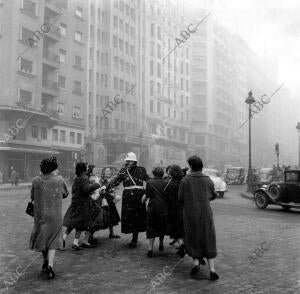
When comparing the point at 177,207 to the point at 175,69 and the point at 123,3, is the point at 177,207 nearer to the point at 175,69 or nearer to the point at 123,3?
the point at 123,3

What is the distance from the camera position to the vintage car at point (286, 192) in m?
15.2

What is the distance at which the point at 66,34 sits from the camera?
4700 cm

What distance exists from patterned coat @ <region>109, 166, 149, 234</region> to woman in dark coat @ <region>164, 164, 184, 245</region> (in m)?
0.49

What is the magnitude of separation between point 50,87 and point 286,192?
32875 millimetres

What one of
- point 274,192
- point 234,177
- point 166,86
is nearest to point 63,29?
point 234,177

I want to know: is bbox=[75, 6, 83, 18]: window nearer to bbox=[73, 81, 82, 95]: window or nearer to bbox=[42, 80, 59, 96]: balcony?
bbox=[73, 81, 82, 95]: window

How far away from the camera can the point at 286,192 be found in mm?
15508

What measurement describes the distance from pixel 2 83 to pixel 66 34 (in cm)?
1219

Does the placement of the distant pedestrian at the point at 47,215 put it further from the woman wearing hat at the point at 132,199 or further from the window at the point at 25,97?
the window at the point at 25,97

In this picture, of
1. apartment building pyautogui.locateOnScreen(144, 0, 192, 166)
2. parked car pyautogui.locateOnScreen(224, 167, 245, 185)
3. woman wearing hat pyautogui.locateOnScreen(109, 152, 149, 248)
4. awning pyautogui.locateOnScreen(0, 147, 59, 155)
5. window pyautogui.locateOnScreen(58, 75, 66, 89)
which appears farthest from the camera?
apartment building pyautogui.locateOnScreen(144, 0, 192, 166)

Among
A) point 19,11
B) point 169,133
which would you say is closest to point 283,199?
point 19,11

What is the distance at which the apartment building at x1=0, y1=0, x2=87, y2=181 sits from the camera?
37.8 m

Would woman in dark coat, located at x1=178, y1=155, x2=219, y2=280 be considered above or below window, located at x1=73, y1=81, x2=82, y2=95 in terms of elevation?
below

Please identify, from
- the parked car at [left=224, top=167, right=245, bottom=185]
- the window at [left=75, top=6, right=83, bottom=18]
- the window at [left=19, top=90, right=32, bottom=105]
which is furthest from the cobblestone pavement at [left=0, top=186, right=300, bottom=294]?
the window at [left=75, top=6, right=83, bottom=18]
